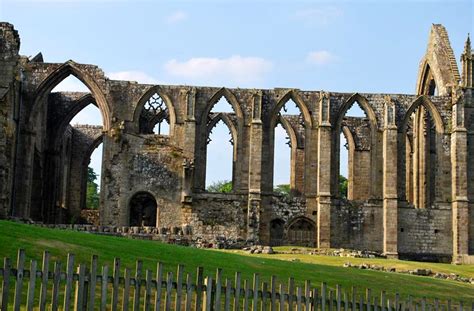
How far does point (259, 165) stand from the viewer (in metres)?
41.0

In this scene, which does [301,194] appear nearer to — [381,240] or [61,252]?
[381,240]

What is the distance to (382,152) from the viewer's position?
139ft

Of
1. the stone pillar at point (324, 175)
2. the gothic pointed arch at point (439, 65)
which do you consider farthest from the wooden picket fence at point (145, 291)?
the gothic pointed arch at point (439, 65)

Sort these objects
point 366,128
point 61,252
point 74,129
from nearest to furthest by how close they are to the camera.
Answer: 1. point 61,252
2. point 366,128
3. point 74,129

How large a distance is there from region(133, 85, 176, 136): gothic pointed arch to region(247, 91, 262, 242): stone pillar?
160 inches

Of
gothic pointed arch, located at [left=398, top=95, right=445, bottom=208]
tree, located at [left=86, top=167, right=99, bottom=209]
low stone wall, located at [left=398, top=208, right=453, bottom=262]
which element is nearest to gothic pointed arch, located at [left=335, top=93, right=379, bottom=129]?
gothic pointed arch, located at [left=398, top=95, right=445, bottom=208]

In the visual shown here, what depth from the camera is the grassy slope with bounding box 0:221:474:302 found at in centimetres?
1602

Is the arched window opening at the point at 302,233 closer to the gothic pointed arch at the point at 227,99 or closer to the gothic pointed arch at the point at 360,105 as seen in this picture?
the gothic pointed arch at the point at 360,105

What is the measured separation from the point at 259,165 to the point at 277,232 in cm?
347

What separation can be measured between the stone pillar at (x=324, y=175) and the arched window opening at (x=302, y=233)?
0.92 metres

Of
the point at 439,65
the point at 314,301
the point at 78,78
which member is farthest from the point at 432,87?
the point at 314,301

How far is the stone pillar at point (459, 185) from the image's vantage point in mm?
41031

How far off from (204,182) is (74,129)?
1020 cm

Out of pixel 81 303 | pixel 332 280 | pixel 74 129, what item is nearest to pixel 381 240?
pixel 74 129
